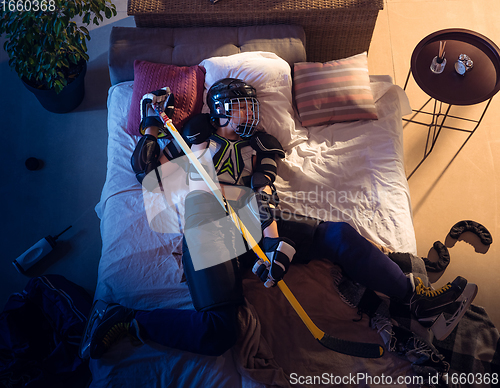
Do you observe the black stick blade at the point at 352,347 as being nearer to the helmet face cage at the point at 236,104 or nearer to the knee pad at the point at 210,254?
the knee pad at the point at 210,254

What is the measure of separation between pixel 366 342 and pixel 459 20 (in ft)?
8.82

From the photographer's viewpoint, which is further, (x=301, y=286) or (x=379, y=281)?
(x=301, y=286)

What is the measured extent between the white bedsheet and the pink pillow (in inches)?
5.2

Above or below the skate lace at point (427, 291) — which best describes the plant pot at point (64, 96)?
above

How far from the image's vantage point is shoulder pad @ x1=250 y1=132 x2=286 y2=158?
1.77 meters

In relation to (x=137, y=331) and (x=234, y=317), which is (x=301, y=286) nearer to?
(x=234, y=317)

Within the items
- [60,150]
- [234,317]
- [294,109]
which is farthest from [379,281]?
[60,150]

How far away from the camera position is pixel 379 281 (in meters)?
1.49

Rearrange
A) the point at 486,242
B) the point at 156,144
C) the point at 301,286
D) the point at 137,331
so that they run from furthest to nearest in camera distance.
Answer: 1. the point at 486,242
2. the point at 156,144
3. the point at 301,286
4. the point at 137,331

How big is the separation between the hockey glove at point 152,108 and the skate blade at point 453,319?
1534mm

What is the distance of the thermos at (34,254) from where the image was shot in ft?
6.70

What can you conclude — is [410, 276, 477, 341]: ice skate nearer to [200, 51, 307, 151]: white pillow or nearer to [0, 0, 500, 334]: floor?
[0, 0, 500, 334]: floor

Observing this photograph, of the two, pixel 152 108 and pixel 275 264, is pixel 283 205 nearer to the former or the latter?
pixel 275 264

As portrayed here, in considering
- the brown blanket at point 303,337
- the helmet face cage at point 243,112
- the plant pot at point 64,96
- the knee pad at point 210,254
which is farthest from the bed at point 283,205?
the plant pot at point 64,96
